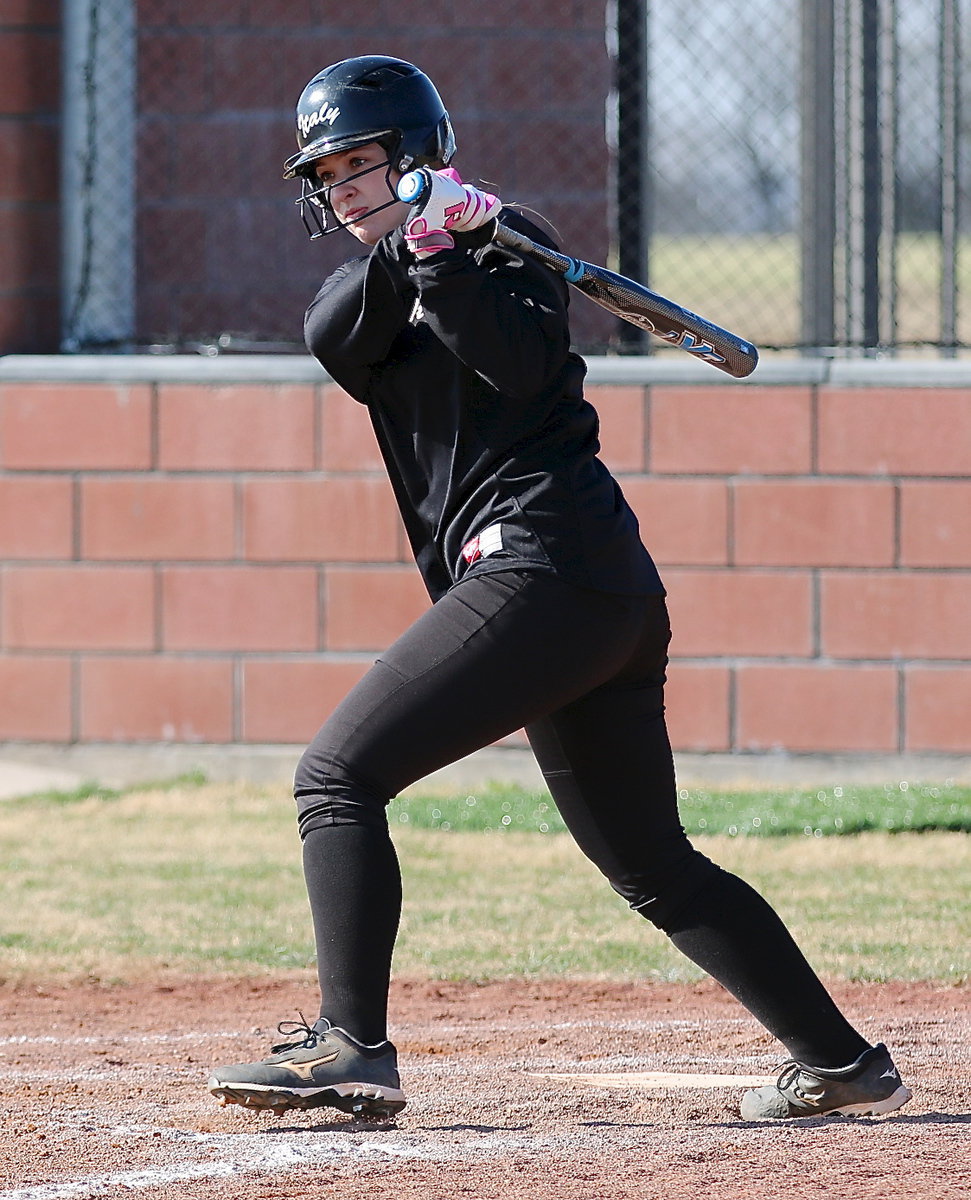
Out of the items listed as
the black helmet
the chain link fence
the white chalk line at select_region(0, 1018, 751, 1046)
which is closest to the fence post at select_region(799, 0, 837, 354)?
the chain link fence

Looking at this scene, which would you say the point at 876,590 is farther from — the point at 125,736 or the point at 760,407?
the point at 125,736

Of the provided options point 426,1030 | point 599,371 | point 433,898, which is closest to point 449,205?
point 426,1030

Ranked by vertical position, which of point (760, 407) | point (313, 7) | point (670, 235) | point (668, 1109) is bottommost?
point (668, 1109)

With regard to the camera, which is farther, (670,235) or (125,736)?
(670,235)

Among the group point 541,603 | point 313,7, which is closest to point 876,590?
point 313,7

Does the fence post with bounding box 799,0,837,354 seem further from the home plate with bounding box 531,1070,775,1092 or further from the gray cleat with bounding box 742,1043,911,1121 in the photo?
the gray cleat with bounding box 742,1043,911,1121

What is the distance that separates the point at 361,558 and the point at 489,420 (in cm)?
450

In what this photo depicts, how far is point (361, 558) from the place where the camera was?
7.67 meters

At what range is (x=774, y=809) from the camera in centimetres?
684

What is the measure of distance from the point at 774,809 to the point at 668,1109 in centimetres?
330

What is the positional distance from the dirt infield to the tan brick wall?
2.76m

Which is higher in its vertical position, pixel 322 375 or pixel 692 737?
pixel 322 375

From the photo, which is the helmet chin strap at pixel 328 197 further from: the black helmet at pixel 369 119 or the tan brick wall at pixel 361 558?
the tan brick wall at pixel 361 558

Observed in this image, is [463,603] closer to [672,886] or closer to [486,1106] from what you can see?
[672,886]
